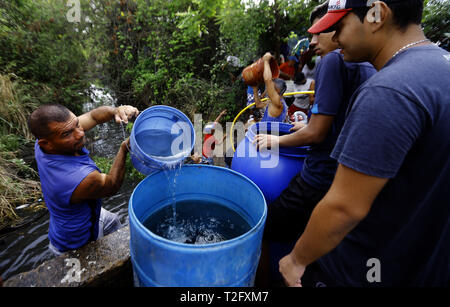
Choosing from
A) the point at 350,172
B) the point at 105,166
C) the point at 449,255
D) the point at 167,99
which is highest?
the point at 350,172

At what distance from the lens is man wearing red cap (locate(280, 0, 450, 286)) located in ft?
2.41

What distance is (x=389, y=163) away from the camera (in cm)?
75

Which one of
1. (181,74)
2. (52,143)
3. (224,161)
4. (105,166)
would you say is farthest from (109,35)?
(52,143)

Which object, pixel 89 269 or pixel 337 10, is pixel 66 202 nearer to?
pixel 89 269

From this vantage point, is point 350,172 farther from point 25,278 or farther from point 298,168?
point 25,278

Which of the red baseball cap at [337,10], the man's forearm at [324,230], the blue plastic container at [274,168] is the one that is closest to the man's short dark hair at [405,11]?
the red baseball cap at [337,10]

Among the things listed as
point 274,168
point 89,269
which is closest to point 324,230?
point 274,168

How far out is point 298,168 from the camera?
6.07ft

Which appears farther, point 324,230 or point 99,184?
point 99,184

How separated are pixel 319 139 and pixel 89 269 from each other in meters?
1.90

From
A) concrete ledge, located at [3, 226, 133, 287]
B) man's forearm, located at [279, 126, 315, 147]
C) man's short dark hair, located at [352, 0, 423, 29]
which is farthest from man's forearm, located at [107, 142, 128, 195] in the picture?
man's short dark hair, located at [352, 0, 423, 29]

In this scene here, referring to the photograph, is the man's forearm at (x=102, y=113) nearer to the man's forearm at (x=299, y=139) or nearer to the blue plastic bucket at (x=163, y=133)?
the blue plastic bucket at (x=163, y=133)

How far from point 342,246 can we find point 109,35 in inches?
319
